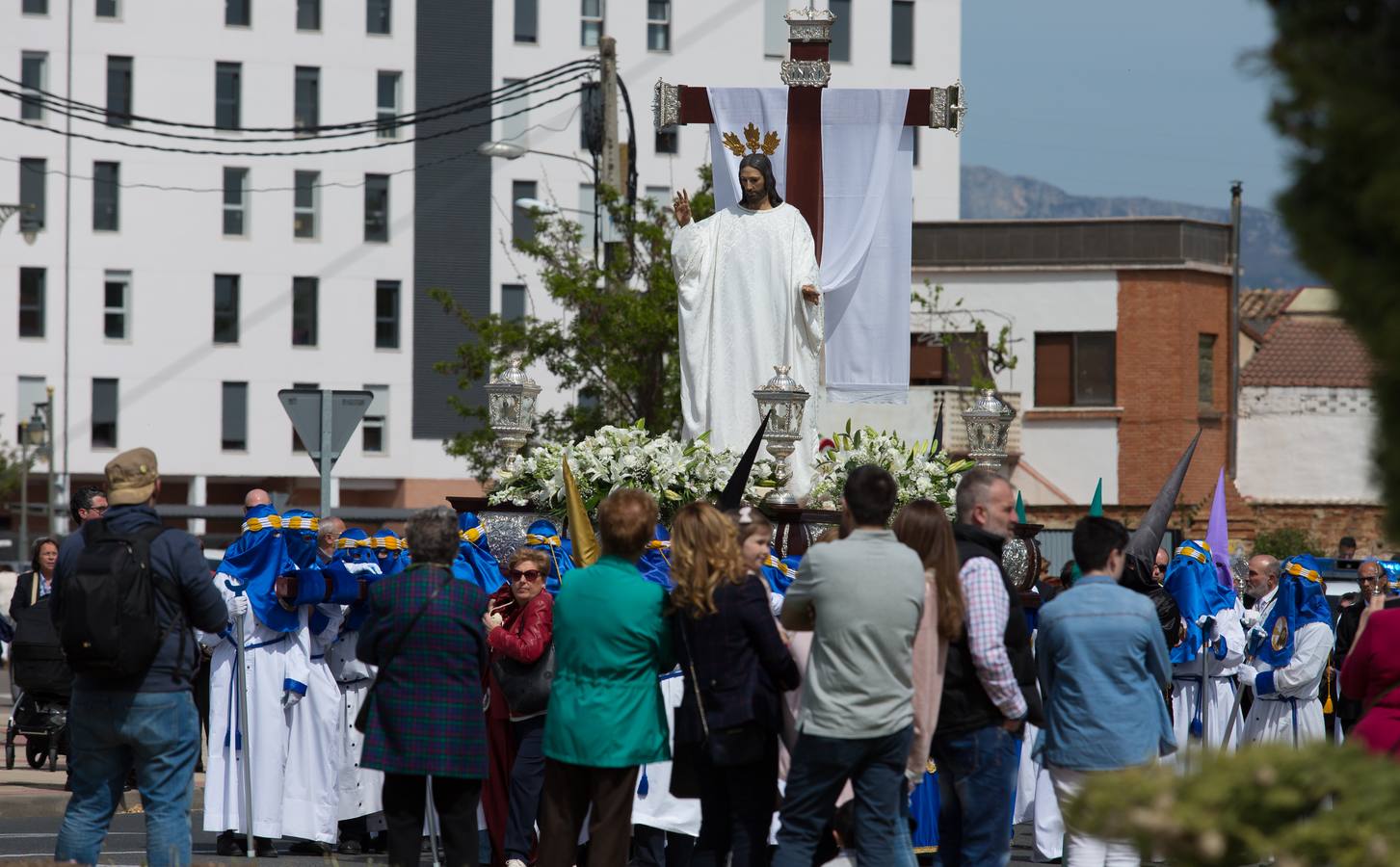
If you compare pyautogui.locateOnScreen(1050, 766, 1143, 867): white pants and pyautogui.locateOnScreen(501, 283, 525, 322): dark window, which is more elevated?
pyautogui.locateOnScreen(501, 283, 525, 322): dark window

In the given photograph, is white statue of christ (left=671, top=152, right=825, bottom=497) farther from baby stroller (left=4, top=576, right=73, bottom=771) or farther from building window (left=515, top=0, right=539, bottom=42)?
building window (left=515, top=0, right=539, bottom=42)

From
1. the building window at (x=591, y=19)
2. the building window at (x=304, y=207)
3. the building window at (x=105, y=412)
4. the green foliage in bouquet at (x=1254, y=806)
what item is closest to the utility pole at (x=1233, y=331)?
the building window at (x=591, y=19)

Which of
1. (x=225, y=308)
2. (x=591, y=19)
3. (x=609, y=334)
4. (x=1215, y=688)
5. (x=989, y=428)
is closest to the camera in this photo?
(x=1215, y=688)

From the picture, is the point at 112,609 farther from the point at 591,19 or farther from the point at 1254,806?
the point at 591,19

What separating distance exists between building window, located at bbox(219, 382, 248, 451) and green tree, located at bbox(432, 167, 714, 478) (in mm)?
22752

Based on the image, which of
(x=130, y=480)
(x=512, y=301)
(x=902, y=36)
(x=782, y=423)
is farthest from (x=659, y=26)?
(x=130, y=480)

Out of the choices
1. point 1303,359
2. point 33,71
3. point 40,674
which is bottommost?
point 40,674

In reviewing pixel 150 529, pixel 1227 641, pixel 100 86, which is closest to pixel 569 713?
pixel 150 529

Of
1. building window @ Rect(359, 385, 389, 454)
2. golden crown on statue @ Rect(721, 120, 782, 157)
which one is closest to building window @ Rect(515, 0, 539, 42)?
building window @ Rect(359, 385, 389, 454)

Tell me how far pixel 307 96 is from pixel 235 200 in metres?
3.06

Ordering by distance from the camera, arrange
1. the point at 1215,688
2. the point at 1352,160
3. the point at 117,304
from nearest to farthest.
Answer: the point at 1352,160 < the point at 1215,688 < the point at 117,304

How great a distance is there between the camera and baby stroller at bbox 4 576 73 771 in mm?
15633

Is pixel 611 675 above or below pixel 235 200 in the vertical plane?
below

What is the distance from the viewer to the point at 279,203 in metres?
51.8
